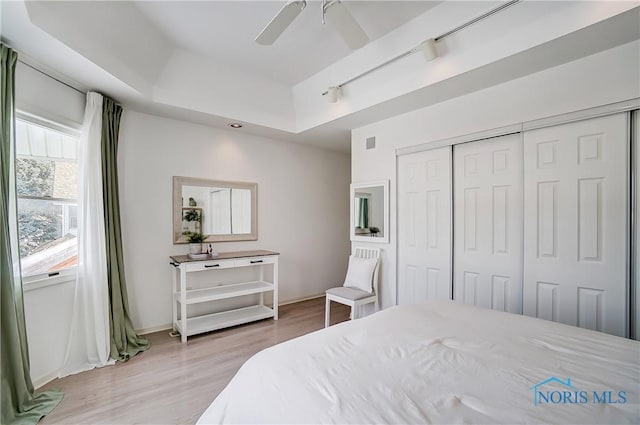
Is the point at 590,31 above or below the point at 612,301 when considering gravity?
above

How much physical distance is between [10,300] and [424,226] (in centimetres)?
334

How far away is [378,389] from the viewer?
108 cm

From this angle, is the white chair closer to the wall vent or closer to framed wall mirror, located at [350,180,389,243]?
framed wall mirror, located at [350,180,389,243]

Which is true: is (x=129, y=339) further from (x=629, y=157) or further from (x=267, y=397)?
(x=629, y=157)

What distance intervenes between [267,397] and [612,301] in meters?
2.42

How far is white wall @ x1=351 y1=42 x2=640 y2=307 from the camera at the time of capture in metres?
2.04

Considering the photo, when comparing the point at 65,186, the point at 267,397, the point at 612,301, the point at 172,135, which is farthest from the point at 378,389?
the point at 172,135

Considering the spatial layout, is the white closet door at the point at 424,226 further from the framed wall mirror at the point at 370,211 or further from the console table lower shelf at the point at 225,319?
the console table lower shelf at the point at 225,319

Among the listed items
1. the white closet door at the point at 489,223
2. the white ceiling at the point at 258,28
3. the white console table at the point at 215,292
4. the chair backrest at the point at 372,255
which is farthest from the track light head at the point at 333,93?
the white console table at the point at 215,292

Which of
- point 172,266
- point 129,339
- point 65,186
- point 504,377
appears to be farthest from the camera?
point 172,266

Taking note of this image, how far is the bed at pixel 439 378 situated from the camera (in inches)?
37.9

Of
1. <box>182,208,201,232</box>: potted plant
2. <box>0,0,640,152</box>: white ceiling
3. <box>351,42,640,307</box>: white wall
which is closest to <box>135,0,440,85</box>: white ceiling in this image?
<box>0,0,640,152</box>: white ceiling

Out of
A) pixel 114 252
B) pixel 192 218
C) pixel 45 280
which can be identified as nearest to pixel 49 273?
pixel 45 280

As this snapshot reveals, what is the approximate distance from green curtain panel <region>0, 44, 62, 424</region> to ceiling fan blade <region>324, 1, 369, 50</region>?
2097 mm
